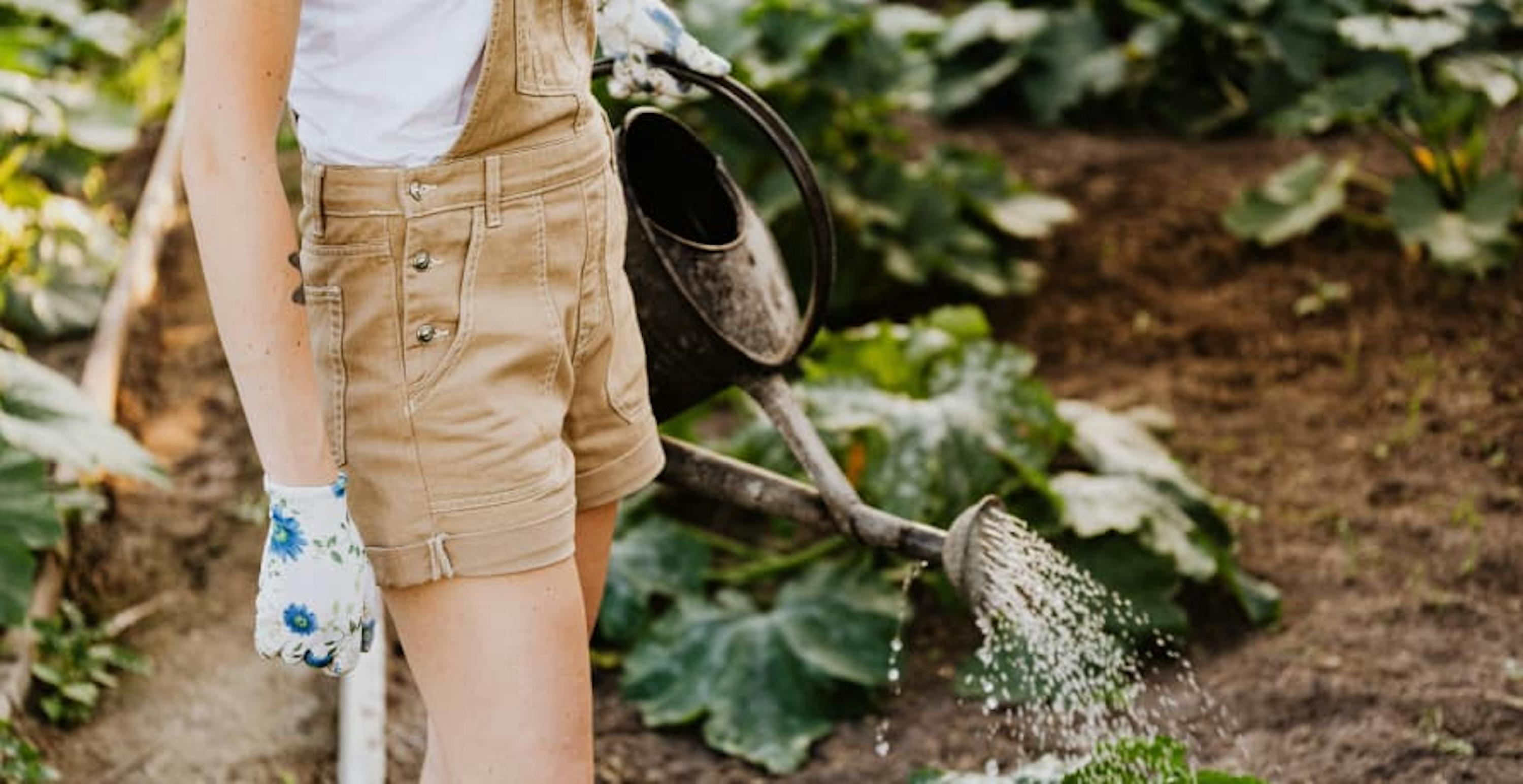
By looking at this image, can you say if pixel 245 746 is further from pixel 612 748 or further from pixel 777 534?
pixel 777 534

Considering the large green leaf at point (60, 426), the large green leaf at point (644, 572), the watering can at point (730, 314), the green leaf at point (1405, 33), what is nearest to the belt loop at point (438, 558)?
the watering can at point (730, 314)

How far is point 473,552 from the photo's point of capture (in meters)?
1.64

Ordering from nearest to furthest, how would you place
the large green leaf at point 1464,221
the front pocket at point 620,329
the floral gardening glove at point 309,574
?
the floral gardening glove at point 309,574
the front pocket at point 620,329
the large green leaf at point 1464,221

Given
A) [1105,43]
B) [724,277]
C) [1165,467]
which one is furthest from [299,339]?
[1105,43]

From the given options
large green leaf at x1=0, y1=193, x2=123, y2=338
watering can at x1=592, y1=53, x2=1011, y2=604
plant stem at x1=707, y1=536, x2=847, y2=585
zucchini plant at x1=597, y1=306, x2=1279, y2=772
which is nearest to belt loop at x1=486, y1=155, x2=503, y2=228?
watering can at x1=592, y1=53, x2=1011, y2=604

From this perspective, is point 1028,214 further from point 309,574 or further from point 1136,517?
point 309,574

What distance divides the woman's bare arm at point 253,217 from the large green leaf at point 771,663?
58.3 inches

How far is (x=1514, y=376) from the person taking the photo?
3.68 m

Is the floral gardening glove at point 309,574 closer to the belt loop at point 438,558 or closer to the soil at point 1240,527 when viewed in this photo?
the belt loop at point 438,558

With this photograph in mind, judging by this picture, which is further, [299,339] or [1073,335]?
[1073,335]

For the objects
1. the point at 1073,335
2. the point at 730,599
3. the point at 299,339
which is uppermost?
the point at 299,339

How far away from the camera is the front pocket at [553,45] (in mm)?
1625

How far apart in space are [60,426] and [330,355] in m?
1.52

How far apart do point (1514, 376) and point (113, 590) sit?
273 centimetres
